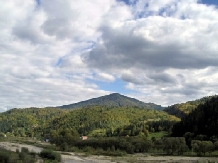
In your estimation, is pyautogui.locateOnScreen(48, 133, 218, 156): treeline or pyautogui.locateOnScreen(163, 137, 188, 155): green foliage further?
pyautogui.locateOnScreen(163, 137, 188, 155): green foliage

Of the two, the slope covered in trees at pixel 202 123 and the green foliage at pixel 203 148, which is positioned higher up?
the slope covered in trees at pixel 202 123

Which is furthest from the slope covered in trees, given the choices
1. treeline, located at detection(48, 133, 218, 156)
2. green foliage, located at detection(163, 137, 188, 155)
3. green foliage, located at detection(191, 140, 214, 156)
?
green foliage, located at detection(191, 140, 214, 156)

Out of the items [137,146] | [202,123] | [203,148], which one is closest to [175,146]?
[203,148]

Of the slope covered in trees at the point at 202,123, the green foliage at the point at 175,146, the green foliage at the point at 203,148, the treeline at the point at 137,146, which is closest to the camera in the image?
the green foliage at the point at 203,148

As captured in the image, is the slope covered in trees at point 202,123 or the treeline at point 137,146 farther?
the slope covered in trees at point 202,123

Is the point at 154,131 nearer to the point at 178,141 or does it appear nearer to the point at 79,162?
the point at 178,141

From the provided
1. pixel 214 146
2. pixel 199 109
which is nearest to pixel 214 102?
pixel 199 109

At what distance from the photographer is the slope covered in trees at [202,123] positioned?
126 metres

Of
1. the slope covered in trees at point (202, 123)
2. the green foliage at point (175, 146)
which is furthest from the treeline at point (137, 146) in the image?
the slope covered in trees at point (202, 123)

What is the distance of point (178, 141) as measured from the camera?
10931cm

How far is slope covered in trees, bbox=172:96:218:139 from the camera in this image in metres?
126

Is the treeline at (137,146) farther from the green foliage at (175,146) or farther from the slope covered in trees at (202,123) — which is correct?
the slope covered in trees at (202,123)

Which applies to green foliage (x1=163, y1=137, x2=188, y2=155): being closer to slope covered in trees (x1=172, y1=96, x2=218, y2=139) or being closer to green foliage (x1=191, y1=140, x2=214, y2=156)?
green foliage (x1=191, y1=140, x2=214, y2=156)

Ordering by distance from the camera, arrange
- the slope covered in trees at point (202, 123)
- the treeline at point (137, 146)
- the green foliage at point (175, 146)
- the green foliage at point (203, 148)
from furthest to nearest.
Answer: the slope covered in trees at point (202, 123), the green foliage at point (175, 146), the treeline at point (137, 146), the green foliage at point (203, 148)
